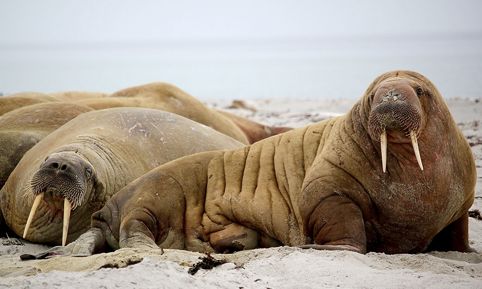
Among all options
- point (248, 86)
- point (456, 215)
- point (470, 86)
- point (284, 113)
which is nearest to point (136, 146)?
point (456, 215)

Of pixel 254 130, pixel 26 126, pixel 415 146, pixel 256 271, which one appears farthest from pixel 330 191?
pixel 254 130

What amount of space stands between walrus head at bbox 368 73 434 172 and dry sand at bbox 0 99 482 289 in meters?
0.58

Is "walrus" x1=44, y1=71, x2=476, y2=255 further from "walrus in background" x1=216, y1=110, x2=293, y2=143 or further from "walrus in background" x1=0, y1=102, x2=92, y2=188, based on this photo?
"walrus in background" x1=216, y1=110, x2=293, y2=143

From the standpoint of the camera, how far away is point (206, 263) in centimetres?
434

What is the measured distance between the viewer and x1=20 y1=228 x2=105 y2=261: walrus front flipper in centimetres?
Answer: 490

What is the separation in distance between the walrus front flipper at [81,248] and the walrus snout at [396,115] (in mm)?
1771

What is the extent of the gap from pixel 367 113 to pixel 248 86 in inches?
1080

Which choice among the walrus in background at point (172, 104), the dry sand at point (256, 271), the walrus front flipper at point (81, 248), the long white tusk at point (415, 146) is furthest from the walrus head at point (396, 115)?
the walrus in background at point (172, 104)

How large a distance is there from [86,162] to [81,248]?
909 millimetres

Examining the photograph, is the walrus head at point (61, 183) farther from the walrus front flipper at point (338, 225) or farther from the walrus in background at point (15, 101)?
the walrus in background at point (15, 101)

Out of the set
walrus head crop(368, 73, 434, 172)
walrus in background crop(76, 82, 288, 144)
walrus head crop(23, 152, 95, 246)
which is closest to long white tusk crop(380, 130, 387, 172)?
walrus head crop(368, 73, 434, 172)

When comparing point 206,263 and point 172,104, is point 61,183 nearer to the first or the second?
point 206,263

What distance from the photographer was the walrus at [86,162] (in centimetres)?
566

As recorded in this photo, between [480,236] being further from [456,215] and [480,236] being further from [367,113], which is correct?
[367,113]
